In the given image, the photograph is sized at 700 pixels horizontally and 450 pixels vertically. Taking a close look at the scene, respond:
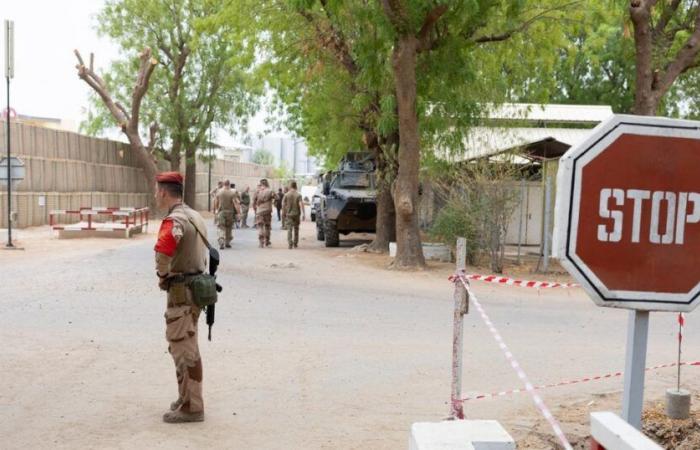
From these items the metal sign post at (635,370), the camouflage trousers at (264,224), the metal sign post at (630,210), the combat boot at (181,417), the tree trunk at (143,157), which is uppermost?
the tree trunk at (143,157)

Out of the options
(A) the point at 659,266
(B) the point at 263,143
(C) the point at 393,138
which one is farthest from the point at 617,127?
(B) the point at 263,143

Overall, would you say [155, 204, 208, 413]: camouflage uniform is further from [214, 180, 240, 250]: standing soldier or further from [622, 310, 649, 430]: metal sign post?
[214, 180, 240, 250]: standing soldier

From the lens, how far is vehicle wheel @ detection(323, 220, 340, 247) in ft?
72.2

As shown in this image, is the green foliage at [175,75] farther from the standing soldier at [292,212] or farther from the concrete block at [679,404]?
the concrete block at [679,404]

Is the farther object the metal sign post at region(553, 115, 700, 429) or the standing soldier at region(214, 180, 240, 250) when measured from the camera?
the standing soldier at region(214, 180, 240, 250)

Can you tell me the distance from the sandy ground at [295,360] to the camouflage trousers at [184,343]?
0.20 m

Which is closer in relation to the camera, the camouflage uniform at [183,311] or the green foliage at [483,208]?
the camouflage uniform at [183,311]

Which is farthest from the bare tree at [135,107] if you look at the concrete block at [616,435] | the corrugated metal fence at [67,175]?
the concrete block at [616,435]

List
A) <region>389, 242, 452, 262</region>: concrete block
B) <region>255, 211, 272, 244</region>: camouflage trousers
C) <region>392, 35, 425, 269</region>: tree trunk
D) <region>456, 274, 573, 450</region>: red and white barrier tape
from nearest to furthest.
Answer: <region>456, 274, 573, 450</region>: red and white barrier tape < <region>392, 35, 425, 269</region>: tree trunk < <region>389, 242, 452, 262</region>: concrete block < <region>255, 211, 272, 244</region>: camouflage trousers

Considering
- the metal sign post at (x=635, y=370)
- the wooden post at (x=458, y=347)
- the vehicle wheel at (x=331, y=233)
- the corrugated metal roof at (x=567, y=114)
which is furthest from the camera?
the corrugated metal roof at (x=567, y=114)

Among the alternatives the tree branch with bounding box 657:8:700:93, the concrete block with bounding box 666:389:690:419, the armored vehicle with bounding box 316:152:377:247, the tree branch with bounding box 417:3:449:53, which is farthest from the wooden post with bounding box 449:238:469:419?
the armored vehicle with bounding box 316:152:377:247

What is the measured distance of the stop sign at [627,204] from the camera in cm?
229

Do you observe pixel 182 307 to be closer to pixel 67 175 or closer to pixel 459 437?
pixel 459 437

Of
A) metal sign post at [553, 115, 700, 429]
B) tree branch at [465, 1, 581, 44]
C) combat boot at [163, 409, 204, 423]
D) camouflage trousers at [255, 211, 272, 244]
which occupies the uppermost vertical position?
tree branch at [465, 1, 581, 44]
